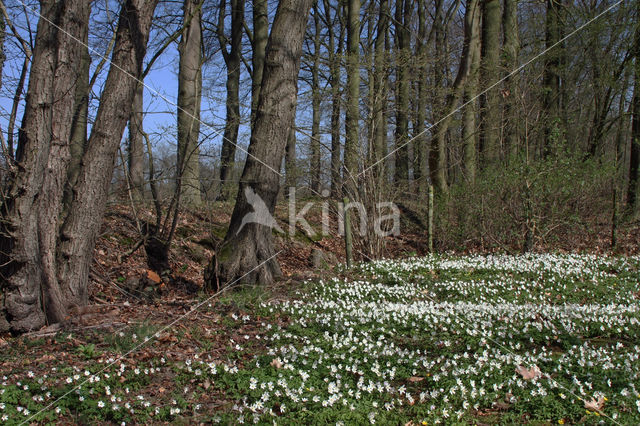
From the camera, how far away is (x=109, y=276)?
7508 millimetres

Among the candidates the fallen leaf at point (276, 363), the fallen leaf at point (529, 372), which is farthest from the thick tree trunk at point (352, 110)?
the fallen leaf at point (529, 372)

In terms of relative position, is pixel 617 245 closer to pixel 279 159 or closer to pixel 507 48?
pixel 507 48

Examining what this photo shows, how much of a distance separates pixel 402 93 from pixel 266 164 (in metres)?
8.54

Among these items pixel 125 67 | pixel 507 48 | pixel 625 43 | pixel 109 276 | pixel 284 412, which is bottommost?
pixel 284 412

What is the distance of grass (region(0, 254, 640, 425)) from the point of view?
145 inches

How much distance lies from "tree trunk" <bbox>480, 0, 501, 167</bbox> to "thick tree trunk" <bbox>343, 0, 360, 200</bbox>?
363 cm

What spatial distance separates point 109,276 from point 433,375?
208 inches

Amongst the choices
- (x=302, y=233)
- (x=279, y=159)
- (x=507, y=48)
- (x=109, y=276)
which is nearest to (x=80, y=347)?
(x=109, y=276)

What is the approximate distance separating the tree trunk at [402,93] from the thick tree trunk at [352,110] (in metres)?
0.99

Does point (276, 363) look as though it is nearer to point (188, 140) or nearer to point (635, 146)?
point (188, 140)

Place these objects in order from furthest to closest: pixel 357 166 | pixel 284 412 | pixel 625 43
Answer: pixel 625 43
pixel 357 166
pixel 284 412

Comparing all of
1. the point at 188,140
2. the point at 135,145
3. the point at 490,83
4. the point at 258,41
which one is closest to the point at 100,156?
the point at 188,140

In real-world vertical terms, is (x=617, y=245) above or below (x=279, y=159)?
below

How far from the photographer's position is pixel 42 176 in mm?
5238
